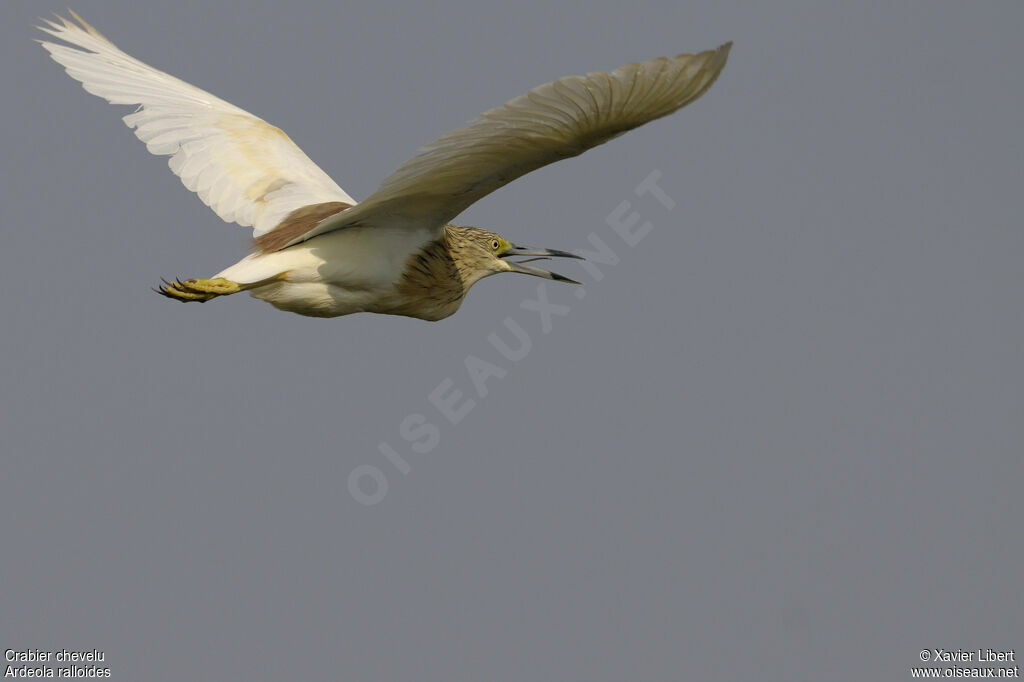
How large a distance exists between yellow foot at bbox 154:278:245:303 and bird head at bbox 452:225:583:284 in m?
2.35

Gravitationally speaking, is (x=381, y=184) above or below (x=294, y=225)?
below

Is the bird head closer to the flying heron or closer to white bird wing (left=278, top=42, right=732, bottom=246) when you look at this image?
the flying heron

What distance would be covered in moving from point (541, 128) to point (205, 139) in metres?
5.17

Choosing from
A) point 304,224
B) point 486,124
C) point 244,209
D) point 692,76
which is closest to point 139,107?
point 244,209

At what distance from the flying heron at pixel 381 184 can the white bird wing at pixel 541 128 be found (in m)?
0.01

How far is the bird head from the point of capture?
456 inches

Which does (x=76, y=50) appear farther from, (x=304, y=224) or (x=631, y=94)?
(x=631, y=94)

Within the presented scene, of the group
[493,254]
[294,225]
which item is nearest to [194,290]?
[294,225]

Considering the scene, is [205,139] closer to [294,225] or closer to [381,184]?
[294,225]

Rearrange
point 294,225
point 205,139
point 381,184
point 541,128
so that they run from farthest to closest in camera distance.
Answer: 1. point 205,139
2. point 294,225
3. point 381,184
4. point 541,128

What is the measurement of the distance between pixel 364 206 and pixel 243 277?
3.79 ft

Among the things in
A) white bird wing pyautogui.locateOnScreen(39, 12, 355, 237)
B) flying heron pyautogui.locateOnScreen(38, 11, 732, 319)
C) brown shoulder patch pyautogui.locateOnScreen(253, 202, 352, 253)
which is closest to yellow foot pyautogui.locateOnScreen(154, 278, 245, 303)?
flying heron pyautogui.locateOnScreen(38, 11, 732, 319)

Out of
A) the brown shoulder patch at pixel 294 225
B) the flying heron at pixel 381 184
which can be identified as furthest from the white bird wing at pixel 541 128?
the brown shoulder patch at pixel 294 225

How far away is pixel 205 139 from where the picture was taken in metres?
12.7
